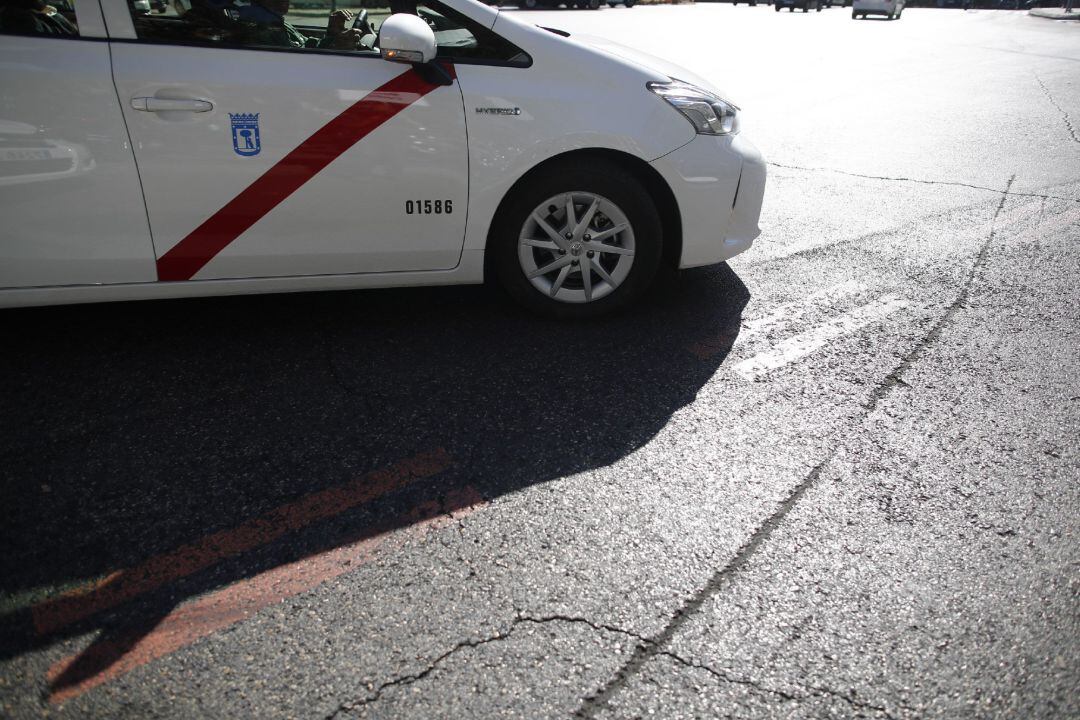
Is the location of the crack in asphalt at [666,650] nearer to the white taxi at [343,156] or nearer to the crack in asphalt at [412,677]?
the crack in asphalt at [412,677]

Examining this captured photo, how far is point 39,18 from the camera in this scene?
3.01 metres

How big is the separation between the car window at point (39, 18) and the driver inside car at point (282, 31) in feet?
2.02

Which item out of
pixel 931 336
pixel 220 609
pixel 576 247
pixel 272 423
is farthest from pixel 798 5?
pixel 220 609

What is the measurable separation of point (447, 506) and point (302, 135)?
5.36 ft

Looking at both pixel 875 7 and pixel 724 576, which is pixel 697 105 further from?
pixel 875 7

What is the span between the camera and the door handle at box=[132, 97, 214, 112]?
10.1 feet

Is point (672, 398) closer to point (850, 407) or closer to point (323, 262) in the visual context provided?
point (850, 407)

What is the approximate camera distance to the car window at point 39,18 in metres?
2.98

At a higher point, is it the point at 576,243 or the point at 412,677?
the point at 576,243

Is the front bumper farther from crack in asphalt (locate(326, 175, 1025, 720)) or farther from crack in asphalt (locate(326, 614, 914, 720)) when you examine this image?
crack in asphalt (locate(326, 614, 914, 720))

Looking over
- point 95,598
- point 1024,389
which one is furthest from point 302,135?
point 1024,389

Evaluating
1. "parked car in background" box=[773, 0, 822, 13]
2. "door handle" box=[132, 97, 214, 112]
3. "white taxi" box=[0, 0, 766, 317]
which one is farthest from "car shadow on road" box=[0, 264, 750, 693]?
"parked car in background" box=[773, 0, 822, 13]

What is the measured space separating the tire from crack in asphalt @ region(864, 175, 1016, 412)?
1160 mm

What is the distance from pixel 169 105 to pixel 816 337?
9.63 ft
